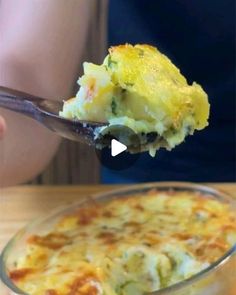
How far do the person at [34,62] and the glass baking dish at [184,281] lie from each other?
0.30 feet

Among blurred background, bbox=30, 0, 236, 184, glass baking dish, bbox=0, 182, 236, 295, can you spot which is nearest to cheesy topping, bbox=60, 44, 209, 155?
glass baking dish, bbox=0, 182, 236, 295

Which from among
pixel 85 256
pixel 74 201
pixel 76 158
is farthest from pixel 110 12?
pixel 76 158

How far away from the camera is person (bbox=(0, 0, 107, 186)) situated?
0.90m

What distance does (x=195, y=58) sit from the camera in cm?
106

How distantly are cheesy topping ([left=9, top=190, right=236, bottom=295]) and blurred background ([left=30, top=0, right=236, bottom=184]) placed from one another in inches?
8.2

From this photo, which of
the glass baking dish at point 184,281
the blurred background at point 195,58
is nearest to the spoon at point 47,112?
the glass baking dish at point 184,281

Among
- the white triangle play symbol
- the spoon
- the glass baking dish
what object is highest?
the spoon

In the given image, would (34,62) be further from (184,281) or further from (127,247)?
(184,281)

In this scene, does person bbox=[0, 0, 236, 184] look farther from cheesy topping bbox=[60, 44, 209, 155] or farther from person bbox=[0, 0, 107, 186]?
cheesy topping bbox=[60, 44, 209, 155]

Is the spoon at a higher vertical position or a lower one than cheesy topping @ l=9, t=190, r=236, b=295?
higher

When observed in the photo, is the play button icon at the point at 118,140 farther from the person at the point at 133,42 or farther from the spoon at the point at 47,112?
the person at the point at 133,42

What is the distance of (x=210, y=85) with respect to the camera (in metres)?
1.06

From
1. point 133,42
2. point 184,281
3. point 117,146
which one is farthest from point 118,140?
point 133,42

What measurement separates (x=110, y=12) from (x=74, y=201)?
1.02 feet
